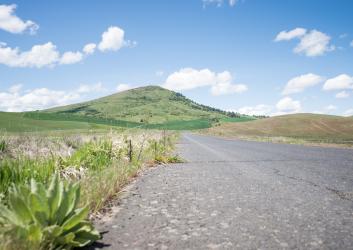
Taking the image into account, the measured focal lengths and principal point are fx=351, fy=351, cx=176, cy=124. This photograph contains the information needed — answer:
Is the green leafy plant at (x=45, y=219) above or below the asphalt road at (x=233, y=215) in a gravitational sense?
above

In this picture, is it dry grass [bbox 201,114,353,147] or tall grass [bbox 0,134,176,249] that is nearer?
tall grass [bbox 0,134,176,249]

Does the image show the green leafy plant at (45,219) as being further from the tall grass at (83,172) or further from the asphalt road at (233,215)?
the asphalt road at (233,215)

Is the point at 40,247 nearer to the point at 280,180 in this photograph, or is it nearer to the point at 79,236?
the point at 79,236

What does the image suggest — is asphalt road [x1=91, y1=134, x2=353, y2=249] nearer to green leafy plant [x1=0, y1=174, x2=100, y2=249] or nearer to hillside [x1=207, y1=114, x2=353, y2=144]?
green leafy plant [x1=0, y1=174, x2=100, y2=249]

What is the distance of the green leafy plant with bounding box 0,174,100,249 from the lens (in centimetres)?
312

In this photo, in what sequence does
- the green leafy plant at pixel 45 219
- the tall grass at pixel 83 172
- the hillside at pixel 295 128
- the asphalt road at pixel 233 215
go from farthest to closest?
the hillside at pixel 295 128 < the tall grass at pixel 83 172 < the asphalt road at pixel 233 215 < the green leafy plant at pixel 45 219

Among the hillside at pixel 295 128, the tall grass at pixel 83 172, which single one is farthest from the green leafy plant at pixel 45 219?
the hillside at pixel 295 128

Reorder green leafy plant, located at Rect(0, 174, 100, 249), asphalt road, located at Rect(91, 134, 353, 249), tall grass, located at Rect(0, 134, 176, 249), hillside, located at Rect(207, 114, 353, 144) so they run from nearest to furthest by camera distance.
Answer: green leafy plant, located at Rect(0, 174, 100, 249)
asphalt road, located at Rect(91, 134, 353, 249)
tall grass, located at Rect(0, 134, 176, 249)
hillside, located at Rect(207, 114, 353, 144)

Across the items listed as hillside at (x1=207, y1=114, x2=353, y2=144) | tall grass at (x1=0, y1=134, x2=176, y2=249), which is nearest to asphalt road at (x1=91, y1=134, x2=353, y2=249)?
tall grass at (x1=0, y1=134, x2=176, y2=249)

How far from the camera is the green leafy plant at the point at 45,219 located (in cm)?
312

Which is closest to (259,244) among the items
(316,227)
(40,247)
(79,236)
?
(316,227)

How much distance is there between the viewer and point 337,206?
5602 mm

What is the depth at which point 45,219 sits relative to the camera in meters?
3.41

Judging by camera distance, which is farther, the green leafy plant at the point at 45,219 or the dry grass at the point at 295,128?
the dry grass at the point at 295,128
